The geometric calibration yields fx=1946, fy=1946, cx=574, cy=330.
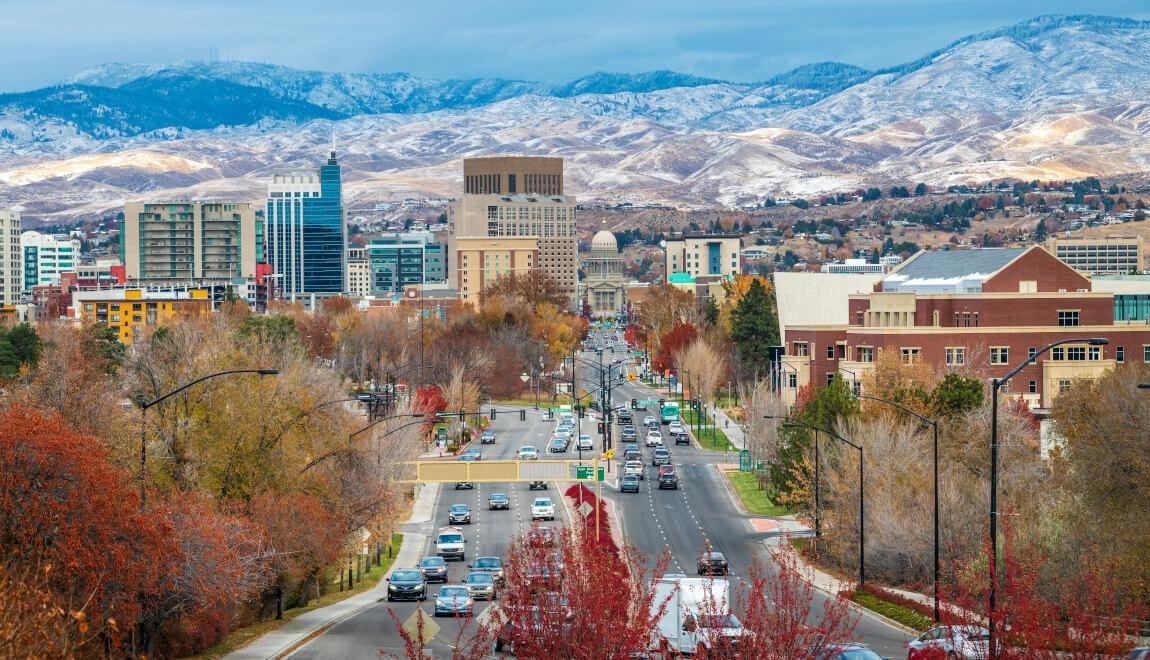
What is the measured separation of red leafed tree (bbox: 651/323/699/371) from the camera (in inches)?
6934

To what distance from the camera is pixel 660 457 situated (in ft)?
375

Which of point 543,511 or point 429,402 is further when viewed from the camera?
point 429,402

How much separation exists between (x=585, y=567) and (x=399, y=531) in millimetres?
49937

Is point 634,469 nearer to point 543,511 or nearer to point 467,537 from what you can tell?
point 543,511

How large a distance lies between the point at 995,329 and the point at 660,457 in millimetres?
21627

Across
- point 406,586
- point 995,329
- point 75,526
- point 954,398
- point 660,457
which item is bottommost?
point 660,457

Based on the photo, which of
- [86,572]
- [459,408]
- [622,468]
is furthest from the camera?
[459,408]

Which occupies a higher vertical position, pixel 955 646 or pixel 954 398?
pixel 954 398

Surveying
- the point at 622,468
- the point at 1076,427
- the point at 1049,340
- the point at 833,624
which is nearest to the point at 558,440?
the point at 622,468

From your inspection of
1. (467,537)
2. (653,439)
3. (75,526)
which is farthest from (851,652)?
(653,439)

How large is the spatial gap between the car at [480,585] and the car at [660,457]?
171ft

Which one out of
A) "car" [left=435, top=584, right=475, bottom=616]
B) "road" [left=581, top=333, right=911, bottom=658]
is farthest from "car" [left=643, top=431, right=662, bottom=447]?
"car" [left=435, top=584, right=475, bottom=616]

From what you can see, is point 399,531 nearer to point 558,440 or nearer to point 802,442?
point 802,442

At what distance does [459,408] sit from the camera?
134 meters
